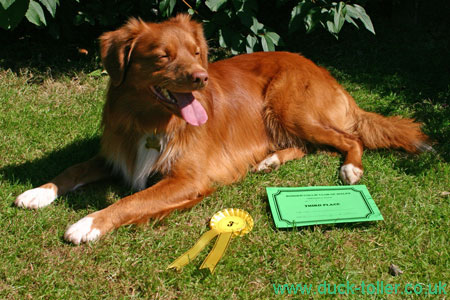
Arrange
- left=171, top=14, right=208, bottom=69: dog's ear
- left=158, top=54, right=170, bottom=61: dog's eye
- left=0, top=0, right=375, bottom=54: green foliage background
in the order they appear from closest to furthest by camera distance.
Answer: left=158, top=54, right=170, bottom=61: dog's eye
left=171, top=14, right=208, bottom=69: dog's ear
left=0, top=0, right=375, bottom=54: green foliage background

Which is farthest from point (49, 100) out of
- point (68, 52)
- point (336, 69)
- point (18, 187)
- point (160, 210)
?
point (336, 69)

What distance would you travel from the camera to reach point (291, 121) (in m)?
4.18

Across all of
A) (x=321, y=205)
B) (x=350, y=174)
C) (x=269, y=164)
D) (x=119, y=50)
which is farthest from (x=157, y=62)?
(x=350, y=174)

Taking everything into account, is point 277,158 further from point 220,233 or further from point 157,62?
point 157,62

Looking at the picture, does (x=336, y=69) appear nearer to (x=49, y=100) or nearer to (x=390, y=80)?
(x=390, y=80)

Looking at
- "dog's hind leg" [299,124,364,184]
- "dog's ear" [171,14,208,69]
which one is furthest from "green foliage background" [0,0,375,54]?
"dog's ear" [171,14,208,69]

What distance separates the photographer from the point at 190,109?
3.13 m

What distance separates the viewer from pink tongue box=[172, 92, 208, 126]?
10.1 feet

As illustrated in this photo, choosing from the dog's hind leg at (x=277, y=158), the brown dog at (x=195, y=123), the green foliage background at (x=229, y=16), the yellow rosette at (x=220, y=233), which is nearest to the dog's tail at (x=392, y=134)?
the brown dog at (x=195, y=123)

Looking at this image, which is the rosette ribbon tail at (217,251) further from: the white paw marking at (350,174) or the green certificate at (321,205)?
the white paw marking at (350,174)

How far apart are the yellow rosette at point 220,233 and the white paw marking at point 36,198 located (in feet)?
3.93

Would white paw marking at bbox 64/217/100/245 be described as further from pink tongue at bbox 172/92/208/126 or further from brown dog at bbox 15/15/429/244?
pink tongue at bbox 172/92/208/126

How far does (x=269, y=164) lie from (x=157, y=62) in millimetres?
1546

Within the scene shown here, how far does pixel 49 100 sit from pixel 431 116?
452 centimetres
